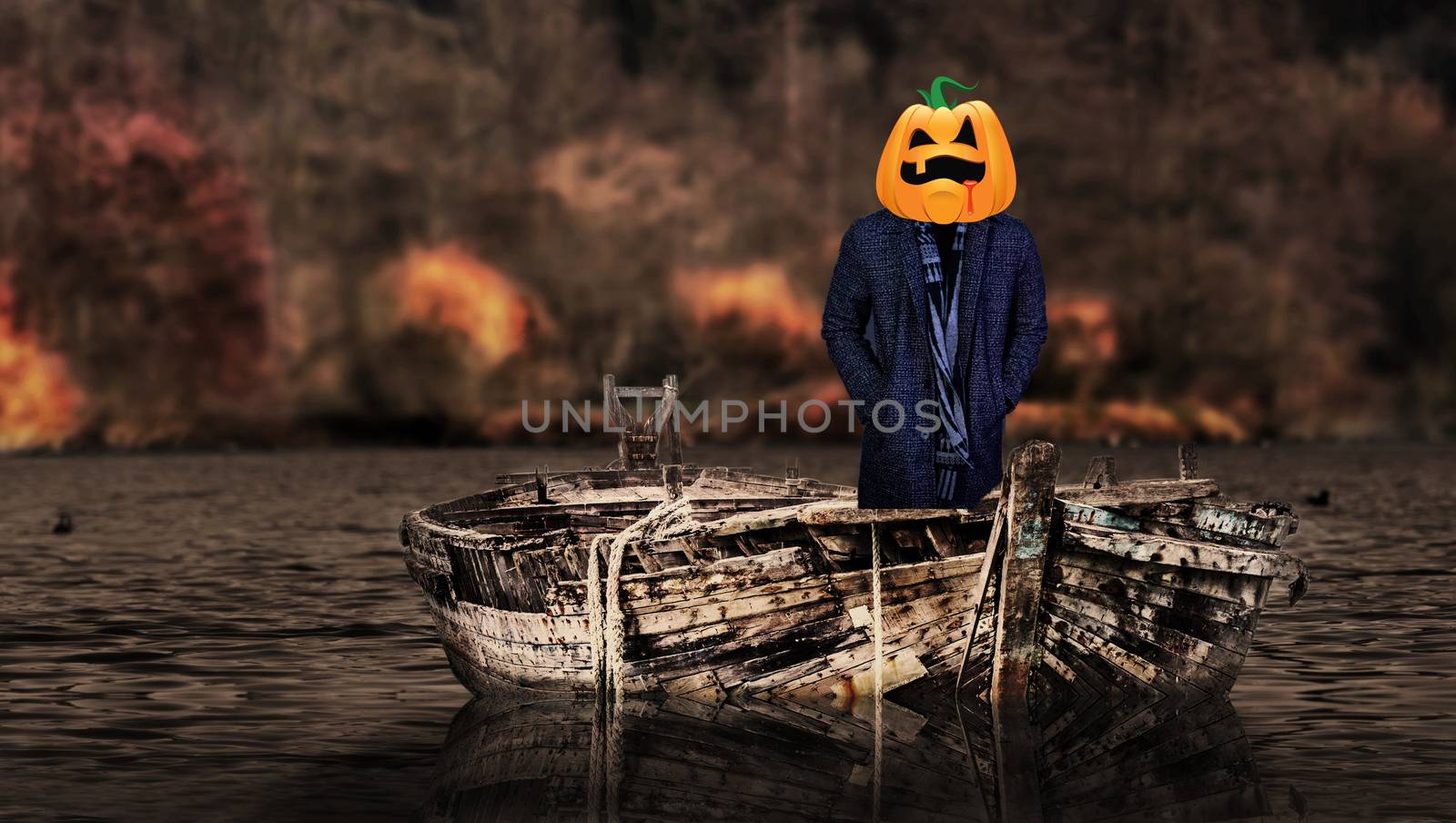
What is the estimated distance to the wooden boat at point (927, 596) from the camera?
12625 mm

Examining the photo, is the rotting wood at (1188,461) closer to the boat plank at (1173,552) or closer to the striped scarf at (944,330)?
the boat plank at (1173,552)

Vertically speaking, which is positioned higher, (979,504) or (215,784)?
(979,504)

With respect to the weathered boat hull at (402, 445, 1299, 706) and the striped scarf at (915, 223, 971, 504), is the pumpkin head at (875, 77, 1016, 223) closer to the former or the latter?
the striped scarf at (915, 223, 971, 504)

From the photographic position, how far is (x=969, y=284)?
38.7ft

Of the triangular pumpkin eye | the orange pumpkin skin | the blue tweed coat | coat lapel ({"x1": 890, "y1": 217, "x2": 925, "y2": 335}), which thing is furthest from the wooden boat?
the triangular pumpkin eye

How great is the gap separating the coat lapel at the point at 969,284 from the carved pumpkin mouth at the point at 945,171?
367 millimetres

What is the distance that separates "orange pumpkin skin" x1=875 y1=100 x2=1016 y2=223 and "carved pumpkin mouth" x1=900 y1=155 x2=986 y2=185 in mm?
22

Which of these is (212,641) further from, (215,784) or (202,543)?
(202,543)

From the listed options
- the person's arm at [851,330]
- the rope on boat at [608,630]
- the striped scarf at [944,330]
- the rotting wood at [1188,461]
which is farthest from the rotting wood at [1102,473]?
the person's arm at [851,330]

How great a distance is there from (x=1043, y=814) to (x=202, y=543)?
97.3ft

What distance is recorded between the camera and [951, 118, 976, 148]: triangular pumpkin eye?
37.8 ft

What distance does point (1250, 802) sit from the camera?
11016 millimetres

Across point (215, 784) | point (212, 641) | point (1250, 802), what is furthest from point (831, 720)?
point (212, 641)

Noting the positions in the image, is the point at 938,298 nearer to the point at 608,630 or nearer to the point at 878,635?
the point at 878,635
